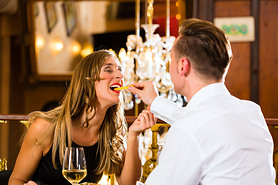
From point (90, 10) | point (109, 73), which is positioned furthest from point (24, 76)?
point (109, 73)

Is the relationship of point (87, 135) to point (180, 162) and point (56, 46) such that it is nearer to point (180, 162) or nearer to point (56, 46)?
point (180, 162)

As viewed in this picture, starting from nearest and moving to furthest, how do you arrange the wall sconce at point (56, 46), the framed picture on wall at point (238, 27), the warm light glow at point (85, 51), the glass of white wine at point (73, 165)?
the glass of white wine at point (73, 165) < the framed picture on wall at point (238, 27) < the wall sconce at point (56, 46) < the warm light glow at point (85, 51)

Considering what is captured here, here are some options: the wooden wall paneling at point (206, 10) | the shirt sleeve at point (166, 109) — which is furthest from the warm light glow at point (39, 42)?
the shirt sleeve at point (166, 109)

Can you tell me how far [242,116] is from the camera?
5.24 ft

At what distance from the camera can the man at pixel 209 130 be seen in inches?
59.1

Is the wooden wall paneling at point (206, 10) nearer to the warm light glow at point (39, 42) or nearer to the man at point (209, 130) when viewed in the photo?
the warm light glow at point (39, 42)

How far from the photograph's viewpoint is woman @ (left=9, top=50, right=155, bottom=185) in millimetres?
2338

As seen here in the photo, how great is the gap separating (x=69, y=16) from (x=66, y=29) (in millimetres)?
337

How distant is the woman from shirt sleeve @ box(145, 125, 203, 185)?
0.70 meters

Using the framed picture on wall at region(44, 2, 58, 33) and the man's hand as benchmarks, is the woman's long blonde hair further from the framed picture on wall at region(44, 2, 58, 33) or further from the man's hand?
the framed picture on wall at region(44, 2, 58, 33)

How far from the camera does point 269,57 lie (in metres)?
6.01

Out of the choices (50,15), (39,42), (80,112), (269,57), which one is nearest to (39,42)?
(39,42)

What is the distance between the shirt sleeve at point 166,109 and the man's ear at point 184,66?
13.9 inches

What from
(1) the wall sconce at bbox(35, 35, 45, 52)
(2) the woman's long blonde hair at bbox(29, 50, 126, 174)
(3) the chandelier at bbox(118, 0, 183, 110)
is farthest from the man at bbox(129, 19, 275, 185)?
(1) the wall sconce at bbox(35, 35, 45, 52)
